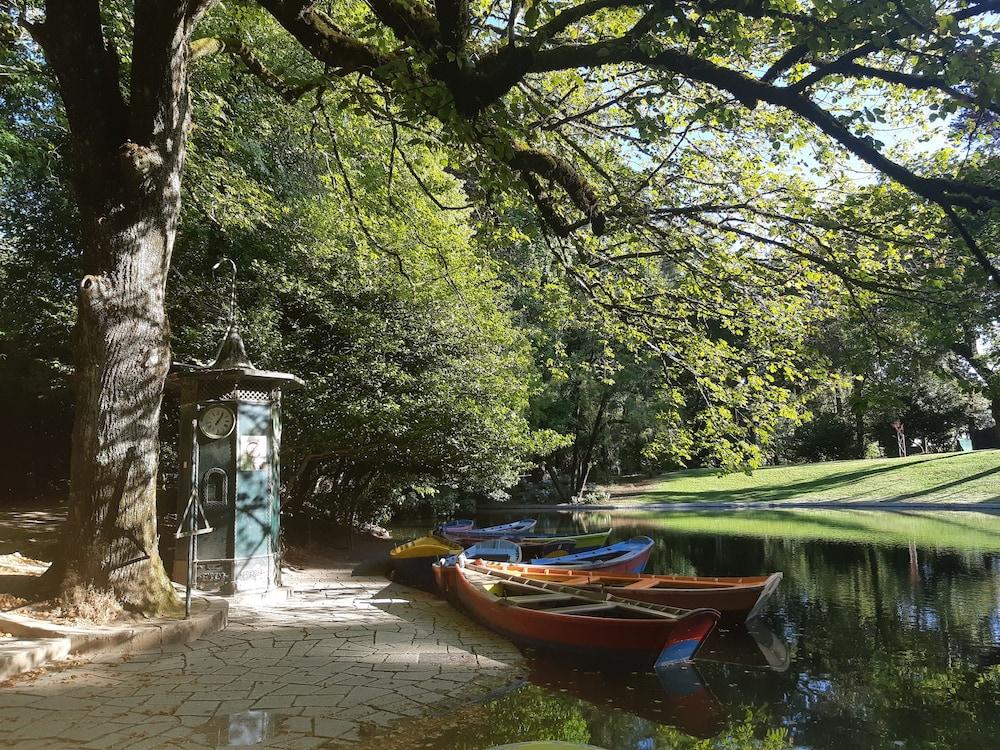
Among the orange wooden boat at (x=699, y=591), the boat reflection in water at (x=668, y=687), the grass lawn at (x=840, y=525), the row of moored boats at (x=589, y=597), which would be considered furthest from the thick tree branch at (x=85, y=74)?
the grass lawn at (x=840, y=525)

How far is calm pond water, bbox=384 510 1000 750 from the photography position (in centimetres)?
589

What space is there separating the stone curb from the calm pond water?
10.0ft

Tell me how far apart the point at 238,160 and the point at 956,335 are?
13.7 m

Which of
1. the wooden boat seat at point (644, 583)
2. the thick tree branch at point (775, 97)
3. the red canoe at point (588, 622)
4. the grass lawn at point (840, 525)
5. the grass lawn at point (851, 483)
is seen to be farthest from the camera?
the grass lawn at point (851, 483)

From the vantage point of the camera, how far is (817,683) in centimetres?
752

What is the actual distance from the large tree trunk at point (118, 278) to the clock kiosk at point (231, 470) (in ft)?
6.20

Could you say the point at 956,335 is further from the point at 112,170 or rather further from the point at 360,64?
the point at 112,170

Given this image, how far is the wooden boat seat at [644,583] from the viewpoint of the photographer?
31.3ft

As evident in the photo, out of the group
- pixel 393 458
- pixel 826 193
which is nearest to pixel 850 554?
pixel 393 458

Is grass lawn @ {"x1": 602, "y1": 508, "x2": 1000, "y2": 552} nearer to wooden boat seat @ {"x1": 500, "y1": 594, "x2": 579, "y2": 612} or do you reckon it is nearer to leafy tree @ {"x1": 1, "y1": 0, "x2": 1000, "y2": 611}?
wooden boat seat @ {"x1": 500, "y1": 594, "x2": 579, "y2": 612}

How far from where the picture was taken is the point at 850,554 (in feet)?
54.3

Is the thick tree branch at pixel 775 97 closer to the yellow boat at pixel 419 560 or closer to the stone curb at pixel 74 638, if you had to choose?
the stone curb at pixel 74 638

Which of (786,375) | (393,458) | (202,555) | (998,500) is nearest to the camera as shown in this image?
(786,375)

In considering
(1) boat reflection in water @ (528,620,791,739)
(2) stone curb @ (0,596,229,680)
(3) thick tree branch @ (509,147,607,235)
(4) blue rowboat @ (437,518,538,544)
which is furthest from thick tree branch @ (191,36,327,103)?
(4) blue rowboat @ (437,518,538,544)
